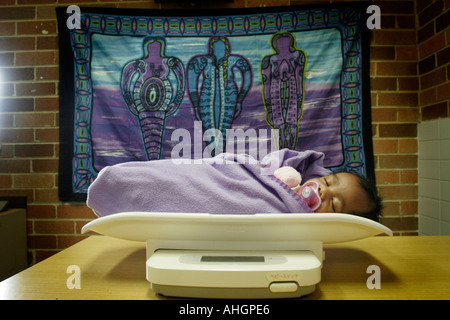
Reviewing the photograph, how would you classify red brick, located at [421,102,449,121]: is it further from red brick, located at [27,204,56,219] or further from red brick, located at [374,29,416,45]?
red brick, located at [27,204,56,219]

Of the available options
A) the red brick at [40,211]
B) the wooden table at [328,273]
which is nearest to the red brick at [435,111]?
the wooden table at [328,273]

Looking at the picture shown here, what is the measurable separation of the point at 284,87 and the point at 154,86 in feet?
2.44

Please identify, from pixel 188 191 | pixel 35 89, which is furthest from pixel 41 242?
pixel 188 191

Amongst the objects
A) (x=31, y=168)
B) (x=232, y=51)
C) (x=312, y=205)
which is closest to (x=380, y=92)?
(x=232, y=51)

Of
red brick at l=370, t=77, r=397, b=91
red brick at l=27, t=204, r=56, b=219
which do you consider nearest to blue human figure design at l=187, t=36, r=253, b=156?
red brick at l=370, t=77, r=397, b=91

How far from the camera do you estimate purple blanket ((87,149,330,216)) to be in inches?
26.3

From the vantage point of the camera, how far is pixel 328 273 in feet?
2.09

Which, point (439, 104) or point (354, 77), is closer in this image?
point (439, 104)

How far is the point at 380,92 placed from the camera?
1.67m

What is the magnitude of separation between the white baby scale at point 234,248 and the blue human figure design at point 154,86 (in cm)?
113

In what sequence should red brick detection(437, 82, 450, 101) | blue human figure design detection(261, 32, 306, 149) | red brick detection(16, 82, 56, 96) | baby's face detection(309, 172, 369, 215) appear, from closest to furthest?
baby's face detection(309, 172, 369, 215)
red brick detection(437, 82, 450, 101)
blue human figure design detection(261, 32, 306, 149)
red brick detection(16, 82, 56, 96)

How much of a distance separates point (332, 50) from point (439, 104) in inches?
24.7

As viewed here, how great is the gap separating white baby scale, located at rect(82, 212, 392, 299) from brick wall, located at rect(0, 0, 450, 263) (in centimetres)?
133

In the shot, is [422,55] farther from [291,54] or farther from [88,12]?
[88,12]
